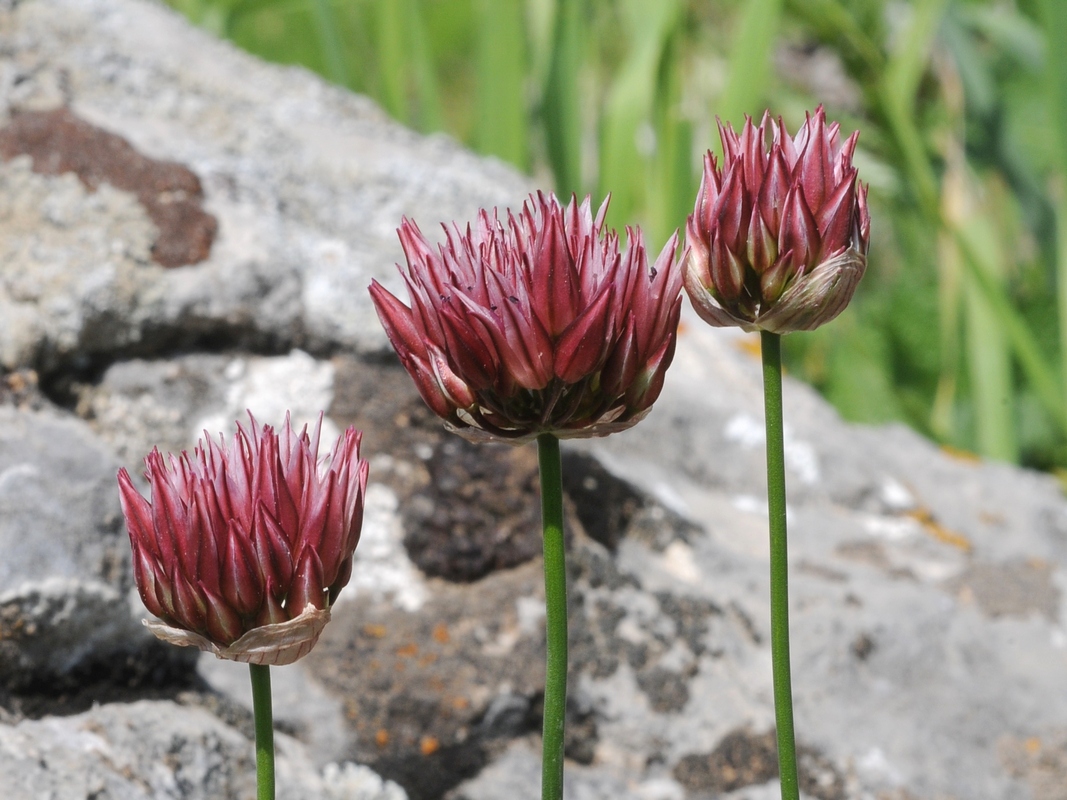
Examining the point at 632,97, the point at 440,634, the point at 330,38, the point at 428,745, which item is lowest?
the point at 428,745

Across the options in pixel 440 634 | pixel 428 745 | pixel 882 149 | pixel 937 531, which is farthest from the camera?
pixel 882 149

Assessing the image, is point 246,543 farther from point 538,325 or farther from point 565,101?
point 565,101

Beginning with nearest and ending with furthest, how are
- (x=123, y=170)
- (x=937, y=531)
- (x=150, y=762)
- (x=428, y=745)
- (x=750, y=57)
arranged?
1. (x=150, y=762)
2. (x=428, y=745)
3. (x=123, y=170)
4. (x=937, y=531)
5. (x=750, y=57)

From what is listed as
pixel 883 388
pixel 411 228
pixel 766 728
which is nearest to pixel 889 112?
pixel 883 388

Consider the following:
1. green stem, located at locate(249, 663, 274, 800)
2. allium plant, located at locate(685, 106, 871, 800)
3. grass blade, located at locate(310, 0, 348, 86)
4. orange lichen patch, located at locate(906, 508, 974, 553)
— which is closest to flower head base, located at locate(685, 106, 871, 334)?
allium plant, located at locate(685, 106, 871, 800)

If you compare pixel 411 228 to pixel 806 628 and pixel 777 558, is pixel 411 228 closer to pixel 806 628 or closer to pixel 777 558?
pixel 777 558

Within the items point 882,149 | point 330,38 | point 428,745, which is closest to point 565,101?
point 330,38

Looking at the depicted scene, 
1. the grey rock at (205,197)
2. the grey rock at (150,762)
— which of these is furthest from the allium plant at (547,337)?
the grey rock at (205,197)
